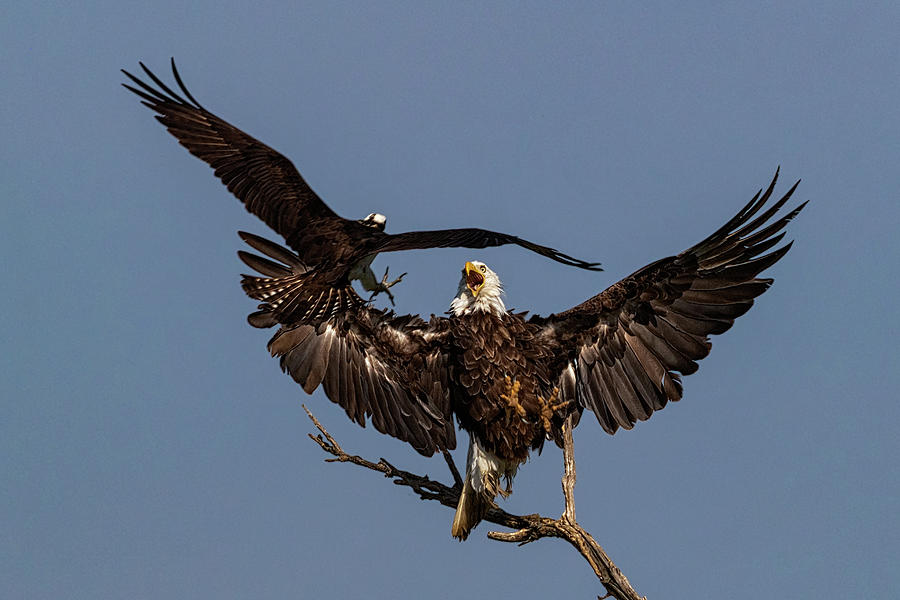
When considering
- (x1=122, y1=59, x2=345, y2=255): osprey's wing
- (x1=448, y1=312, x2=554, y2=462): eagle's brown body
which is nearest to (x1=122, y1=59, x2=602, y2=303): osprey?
(x1=122, y1=59, x2=345, y2=255): osprey's wing

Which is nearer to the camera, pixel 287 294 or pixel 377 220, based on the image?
pixel 287 294

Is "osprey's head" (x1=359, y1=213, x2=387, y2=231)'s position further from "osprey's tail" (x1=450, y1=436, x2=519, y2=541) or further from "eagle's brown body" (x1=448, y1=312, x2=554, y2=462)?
"osprey's tail" (x1=450, y1=436, x2=519, y2=541)

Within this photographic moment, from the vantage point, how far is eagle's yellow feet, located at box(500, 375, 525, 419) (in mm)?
6086

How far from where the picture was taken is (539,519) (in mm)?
5762

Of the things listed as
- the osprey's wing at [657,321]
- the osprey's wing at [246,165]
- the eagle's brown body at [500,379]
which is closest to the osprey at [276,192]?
the osprey's wing at [246,165]

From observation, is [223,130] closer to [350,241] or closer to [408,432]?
[350,241]

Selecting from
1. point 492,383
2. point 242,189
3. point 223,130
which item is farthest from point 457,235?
point 223,130

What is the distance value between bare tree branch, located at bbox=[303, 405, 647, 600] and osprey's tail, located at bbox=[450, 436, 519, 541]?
85mm

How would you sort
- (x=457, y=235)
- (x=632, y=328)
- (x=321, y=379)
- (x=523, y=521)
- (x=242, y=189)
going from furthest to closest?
(x=242, y=189), (x=321, y=379), (x=632, y=328), (x=523, y=521), (x=457, y=235)

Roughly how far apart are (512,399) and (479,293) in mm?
750

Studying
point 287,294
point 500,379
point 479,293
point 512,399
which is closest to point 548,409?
point 512,399

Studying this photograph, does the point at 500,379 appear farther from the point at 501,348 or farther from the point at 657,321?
the point at 657,321

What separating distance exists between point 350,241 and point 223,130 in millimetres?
1825

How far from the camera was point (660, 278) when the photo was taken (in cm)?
616
